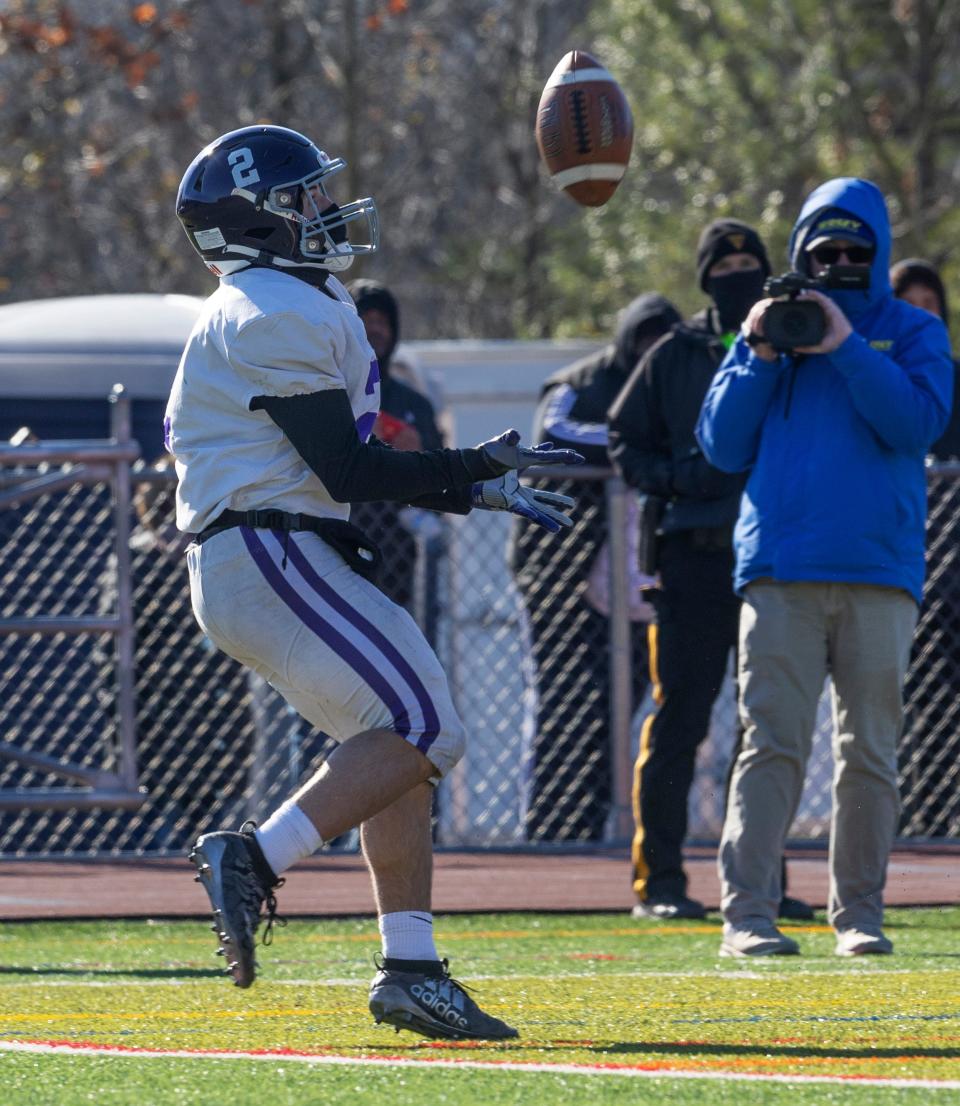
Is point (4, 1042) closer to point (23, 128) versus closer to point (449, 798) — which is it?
point (449, 798)

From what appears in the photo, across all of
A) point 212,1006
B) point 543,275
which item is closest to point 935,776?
point 212,1006

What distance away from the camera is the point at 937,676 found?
31.0 feet

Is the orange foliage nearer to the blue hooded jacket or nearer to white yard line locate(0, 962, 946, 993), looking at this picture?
the blue hooded jacket

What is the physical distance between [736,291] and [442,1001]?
356cm

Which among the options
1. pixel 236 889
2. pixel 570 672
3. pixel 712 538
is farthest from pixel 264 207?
pixel 570 672

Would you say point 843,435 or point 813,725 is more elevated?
point 843,435

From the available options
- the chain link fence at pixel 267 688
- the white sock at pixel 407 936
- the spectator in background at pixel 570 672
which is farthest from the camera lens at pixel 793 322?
the spectator in background at pixel 570 672

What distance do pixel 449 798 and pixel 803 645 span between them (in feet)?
13.1

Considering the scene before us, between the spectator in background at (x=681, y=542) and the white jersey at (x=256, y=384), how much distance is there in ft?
8.83

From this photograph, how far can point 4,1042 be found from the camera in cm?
441

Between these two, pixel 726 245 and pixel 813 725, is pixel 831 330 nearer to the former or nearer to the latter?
pixel 813 725

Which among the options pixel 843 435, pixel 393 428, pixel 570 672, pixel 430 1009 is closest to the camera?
pixel 430 1009

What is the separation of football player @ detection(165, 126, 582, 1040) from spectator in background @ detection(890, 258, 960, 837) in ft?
16.4

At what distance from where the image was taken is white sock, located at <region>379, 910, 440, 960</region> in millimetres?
4547
